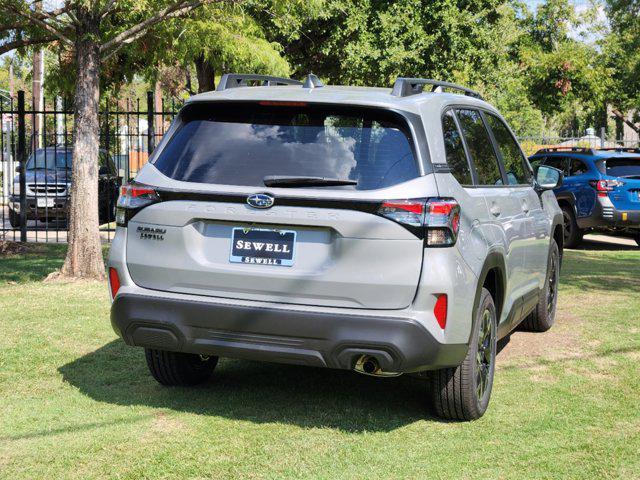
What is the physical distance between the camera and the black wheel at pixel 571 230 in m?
16.2

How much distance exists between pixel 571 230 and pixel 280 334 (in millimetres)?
12662

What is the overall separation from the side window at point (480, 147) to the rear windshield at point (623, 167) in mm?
10573

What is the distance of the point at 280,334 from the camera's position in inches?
179

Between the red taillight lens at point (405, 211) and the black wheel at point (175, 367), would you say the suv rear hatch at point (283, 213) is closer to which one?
the red taillight lens at point (405, 211)

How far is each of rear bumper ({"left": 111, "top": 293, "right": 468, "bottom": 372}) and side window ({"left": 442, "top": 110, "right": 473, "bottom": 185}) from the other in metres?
0.97

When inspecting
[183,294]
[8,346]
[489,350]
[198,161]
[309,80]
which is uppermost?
[309,80]

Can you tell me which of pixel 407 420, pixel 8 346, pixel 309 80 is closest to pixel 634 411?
pixel 407 420

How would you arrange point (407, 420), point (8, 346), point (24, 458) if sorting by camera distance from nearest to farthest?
point (24, 458) < point (407, 420) < point (8, 346)

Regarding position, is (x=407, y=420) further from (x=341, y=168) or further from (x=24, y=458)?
(x=24, y=458)

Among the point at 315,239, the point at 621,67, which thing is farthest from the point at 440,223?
the point at 621,67

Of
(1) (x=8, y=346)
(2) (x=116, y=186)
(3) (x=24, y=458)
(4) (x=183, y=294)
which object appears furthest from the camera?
(2) (x=116, y=186)

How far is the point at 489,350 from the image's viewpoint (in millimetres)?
5367

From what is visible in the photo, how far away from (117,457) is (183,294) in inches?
35.2

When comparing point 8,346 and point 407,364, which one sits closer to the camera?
point 407,364
